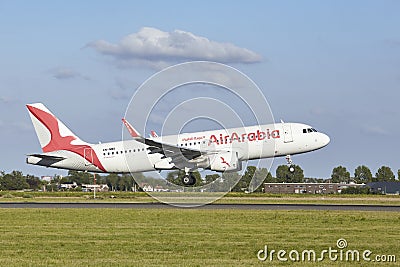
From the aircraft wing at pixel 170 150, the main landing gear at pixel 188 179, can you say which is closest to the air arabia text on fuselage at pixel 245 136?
the aircraft wing at pixel 170 150

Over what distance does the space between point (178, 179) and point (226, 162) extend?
6.77 m

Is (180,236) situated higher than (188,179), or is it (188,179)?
(188,179)

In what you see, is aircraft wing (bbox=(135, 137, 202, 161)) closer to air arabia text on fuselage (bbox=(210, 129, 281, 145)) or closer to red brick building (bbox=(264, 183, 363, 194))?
air arabia text on fuselage (bbox=(210, 129, 281, 145))

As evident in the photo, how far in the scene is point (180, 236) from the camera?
2905 cm

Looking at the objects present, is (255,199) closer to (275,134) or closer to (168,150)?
(275,134)

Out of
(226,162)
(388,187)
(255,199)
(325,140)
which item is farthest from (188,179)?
(388,187)

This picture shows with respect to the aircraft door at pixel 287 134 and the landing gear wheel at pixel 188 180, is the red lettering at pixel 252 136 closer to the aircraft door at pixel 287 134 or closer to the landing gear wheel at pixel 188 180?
the aircraft door at pixel 287 134

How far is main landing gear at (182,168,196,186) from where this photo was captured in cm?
5903

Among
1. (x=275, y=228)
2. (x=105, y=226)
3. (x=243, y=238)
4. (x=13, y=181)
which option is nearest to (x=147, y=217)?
(x=105, y=226)

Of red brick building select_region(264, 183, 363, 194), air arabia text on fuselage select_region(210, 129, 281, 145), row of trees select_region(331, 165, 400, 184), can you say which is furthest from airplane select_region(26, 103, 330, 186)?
row of trees select_region(331, 165, 400, 184)

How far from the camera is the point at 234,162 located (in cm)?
5641

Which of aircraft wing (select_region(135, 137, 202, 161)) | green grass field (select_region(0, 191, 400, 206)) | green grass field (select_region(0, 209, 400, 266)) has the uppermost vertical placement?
aircraft wing (select_region(135, 137, 202, 161))

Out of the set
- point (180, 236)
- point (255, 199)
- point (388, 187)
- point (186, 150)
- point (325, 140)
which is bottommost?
point (180, 236)

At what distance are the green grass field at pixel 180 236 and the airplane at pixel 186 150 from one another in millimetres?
15319
